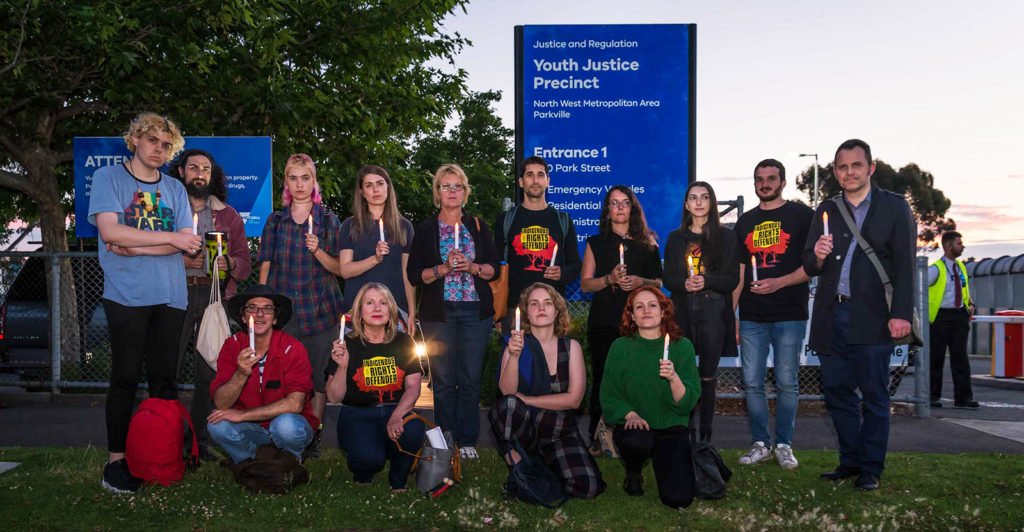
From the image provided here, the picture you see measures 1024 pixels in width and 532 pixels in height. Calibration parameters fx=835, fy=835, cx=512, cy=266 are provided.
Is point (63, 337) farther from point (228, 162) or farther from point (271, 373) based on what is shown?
point (271, 373)

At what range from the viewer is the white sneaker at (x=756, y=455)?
20.1 ft

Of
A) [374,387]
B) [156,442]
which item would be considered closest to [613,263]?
[374,387]

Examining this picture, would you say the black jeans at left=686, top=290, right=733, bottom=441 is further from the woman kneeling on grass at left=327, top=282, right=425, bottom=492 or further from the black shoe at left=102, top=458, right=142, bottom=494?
the black shoe at left=102, top=458, right=142, bottom=494

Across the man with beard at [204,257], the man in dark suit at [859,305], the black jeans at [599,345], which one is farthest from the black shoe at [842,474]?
the man with beard at [204,257]

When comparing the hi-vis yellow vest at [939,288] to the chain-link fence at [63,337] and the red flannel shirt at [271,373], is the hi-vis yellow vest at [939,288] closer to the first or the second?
the chain-link fence at [63,337]

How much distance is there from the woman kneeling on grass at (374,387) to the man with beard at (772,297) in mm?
2430

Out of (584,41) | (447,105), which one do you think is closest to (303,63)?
(447,105)

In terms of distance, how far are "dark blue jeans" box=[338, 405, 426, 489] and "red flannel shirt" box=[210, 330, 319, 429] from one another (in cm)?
37

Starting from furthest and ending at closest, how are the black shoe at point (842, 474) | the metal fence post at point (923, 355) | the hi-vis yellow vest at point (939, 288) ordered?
the hi-vis yellow vest at point (939, 288) → the metal fence post at point (923, 355) → the black shoe at point (842, 474)

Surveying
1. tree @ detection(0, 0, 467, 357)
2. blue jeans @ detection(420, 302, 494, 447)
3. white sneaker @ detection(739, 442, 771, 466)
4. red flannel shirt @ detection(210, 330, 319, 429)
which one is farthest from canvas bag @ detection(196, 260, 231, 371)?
tree @ detection(0, 0, 467, 357)

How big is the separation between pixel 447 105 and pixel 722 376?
32.0 ft

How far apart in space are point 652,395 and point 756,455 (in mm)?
1384

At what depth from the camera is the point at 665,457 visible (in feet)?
16.6

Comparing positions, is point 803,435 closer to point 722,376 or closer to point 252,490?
point 722,376
